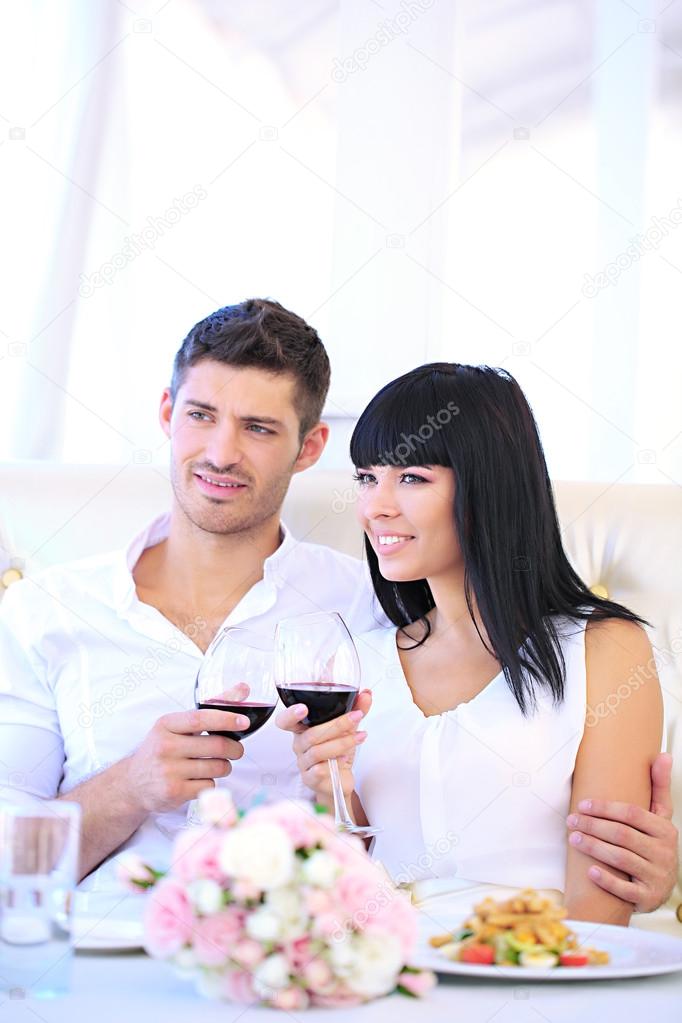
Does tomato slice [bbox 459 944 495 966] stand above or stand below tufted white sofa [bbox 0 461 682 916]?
below

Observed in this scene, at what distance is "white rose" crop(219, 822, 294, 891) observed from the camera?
0.80m

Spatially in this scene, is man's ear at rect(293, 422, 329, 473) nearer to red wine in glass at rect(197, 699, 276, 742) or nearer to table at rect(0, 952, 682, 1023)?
red wine in glass at rect(197, 699, 276, 742)

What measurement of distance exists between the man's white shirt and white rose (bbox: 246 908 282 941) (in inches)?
40.2

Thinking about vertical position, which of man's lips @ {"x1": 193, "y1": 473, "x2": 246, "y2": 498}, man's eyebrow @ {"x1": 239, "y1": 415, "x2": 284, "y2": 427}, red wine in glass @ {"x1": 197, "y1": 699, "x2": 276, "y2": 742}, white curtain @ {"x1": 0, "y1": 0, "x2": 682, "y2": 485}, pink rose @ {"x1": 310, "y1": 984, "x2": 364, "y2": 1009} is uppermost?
white curtain @ {"x1": 0, "y1": 0, "x2": 682, "y2": 485}

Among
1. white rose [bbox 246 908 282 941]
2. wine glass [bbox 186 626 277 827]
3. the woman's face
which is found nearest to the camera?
white rose [bbox 246 908 282 941]

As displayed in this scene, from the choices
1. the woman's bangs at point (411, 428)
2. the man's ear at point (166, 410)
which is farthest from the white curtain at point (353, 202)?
the woman's bangs at point (411, 428)

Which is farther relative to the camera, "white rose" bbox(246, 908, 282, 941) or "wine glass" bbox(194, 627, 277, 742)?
"wine glass" bbox(194, 627, 277, 742)

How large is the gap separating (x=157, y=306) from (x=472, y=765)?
5.03ft

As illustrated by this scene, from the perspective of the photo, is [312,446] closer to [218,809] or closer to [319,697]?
[319,697]

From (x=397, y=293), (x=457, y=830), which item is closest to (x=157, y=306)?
(x=397, y=293)

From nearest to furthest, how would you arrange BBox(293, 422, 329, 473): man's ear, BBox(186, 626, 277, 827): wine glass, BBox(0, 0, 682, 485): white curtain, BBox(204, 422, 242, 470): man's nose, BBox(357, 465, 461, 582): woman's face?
BBox(186, 626, 277, 827): wine glass → BBox(357, 465, 461, 582): woman's face → BBox(204, 422, 242, 470): man's nose → BBox(293, 422, 329, 473): man's ear → BBox(0, 0, 682, 485): white curtain

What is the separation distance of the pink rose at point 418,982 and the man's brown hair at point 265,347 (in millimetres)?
1322

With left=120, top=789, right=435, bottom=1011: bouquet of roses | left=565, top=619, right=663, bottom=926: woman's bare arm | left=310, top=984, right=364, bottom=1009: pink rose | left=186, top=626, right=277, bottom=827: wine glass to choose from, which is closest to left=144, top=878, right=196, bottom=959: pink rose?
left=120, top=789, right=435, bottom=1011: bouquet of roses

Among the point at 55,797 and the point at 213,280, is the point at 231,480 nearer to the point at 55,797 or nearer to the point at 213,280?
the point at 55,797
